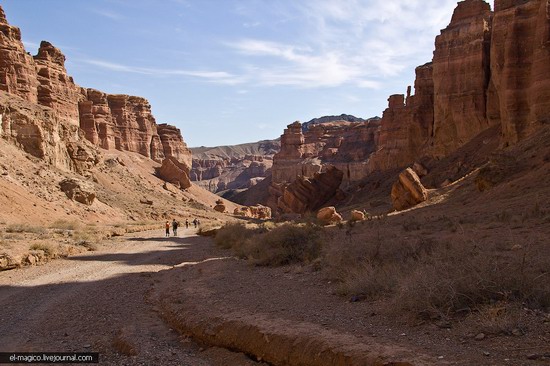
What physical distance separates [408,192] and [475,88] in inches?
715

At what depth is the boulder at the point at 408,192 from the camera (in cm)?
2909

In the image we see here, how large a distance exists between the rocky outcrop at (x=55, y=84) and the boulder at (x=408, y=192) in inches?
1778

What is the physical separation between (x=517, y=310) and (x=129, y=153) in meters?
88.8

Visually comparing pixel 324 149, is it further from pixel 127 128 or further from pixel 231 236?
pixel 231 236

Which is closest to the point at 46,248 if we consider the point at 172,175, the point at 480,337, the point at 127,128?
the point at 480,337

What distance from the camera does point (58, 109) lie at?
204ft

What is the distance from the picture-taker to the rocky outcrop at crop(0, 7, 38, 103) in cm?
5166

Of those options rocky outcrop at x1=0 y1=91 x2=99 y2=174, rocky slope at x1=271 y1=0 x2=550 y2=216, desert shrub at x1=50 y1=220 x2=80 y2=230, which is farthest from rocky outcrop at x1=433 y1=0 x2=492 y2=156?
rocky outcrop at x1=0 y1=91 x2=99 y2=174

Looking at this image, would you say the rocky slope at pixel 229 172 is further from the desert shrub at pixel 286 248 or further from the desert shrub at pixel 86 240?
the desert shrub at pixel 286 248

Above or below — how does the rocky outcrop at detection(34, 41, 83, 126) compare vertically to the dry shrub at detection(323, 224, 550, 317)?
above

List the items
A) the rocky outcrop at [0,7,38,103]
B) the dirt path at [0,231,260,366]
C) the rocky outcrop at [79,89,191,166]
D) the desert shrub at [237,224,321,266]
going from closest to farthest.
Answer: the dirt path at [0,231,260,366] < the desert shrub at [237,224,321,266] < the rocky outcrop at [0,7,38,103] < the rocky outcrop at [79,89,191,166]

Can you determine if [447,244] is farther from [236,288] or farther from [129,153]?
[129,153]

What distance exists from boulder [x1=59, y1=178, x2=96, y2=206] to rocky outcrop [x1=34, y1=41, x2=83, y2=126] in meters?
21.2

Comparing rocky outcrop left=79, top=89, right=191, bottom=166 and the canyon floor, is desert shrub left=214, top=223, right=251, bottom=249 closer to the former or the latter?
the canyon floor
